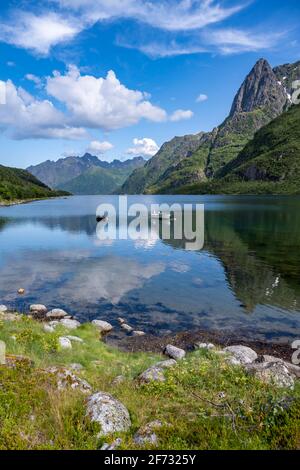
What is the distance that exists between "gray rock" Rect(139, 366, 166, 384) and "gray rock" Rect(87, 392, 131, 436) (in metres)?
3.11

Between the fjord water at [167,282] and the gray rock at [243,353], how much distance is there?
14.1 feet

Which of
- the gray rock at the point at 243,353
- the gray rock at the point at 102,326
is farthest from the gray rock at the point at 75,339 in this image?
the gray rock at the point at 243,353

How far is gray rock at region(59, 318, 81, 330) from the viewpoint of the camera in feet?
82.2

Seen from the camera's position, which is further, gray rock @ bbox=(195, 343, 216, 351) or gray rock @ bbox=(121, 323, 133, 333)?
gray rock @ bbox=(121, 323, 133, 333)

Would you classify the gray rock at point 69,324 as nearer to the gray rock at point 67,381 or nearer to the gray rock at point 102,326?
the gray rock at point 102,326

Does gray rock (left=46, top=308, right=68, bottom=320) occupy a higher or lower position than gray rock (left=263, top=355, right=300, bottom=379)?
lower

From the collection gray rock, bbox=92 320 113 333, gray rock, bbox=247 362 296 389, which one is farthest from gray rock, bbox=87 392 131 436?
gray rock, bbox=92 320 113 333

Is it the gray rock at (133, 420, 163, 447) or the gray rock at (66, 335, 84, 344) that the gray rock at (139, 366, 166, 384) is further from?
the gray rock at (66, 335, 84, 344)

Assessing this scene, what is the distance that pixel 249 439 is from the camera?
8.53 m

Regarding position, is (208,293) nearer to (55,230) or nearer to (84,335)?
(84,335)

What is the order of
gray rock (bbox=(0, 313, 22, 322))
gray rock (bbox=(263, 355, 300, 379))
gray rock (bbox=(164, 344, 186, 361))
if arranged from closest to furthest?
gray rock (bbox=(263, 355, 300, 379)), gray rock (bbox=(164, 344, 186, 361)), gray rock (bbox=(0, 313, 22, 322))

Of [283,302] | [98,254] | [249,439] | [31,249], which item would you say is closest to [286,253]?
[283,302]

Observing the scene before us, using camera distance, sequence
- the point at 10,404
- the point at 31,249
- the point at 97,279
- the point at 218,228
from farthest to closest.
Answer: the point at 218,228 → the point at 31,249 → the point at 97,279 → the point at 10,404

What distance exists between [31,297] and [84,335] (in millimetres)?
13432
